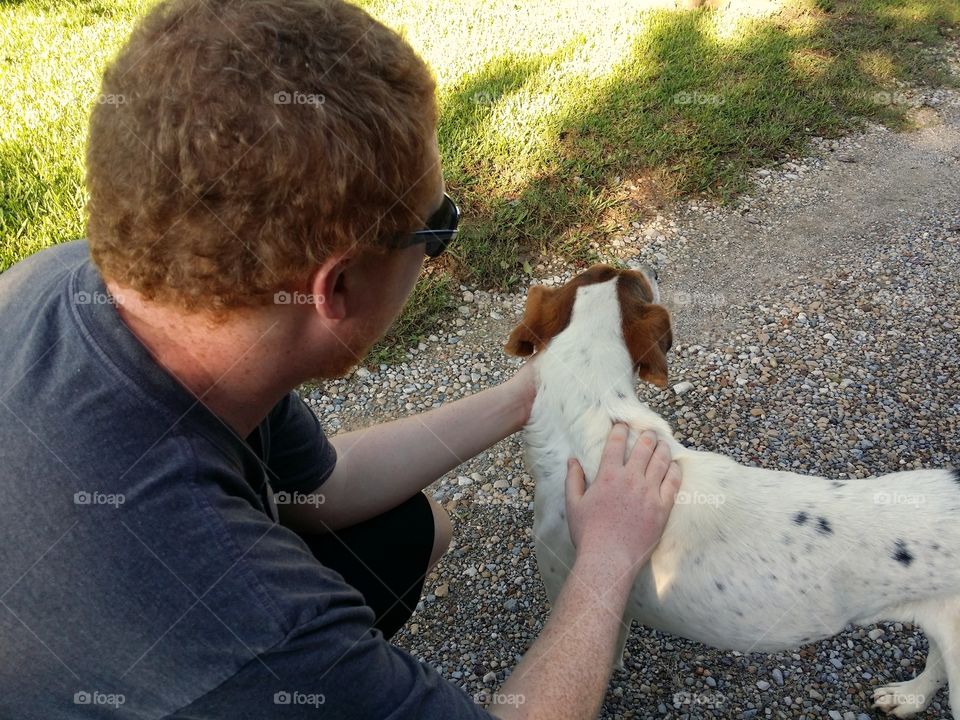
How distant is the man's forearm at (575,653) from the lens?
1790 mm

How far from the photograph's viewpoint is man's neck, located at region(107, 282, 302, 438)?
1.48 m

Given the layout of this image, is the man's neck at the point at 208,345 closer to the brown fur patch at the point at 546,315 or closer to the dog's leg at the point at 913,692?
the brown fur patch at the point at 546,315

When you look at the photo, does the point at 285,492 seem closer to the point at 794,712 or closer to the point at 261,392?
the point at 261,392

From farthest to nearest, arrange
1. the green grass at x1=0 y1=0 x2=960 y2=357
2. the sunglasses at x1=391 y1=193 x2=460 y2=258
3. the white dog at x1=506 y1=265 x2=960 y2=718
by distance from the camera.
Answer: the green grass at x1=0 y1=0 x2=960 y2=357, the white dog at x1=506 y1=265 x2=960 y2=718, the sunglasses at x1=391 y1=193 x2=460 y2=258

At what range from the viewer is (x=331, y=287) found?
150 centimetres

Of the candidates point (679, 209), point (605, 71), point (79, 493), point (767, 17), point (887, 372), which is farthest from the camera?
point (767, 17)

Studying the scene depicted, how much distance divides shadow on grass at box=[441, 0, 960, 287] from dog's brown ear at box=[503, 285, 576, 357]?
190 cm

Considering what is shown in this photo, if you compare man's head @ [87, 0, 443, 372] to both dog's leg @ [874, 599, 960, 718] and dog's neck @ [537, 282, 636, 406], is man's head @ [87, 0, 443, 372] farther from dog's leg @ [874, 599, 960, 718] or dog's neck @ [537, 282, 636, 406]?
dog's leg @ [874, 599, 960, 718]

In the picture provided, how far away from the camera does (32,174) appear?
4.99 m

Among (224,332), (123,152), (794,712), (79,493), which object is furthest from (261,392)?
(794,712)

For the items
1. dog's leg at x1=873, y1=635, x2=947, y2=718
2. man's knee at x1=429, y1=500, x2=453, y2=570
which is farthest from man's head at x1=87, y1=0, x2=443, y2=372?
dog's leg at x1=873, y1=635, x2=947, y2=718

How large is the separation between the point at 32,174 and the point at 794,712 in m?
5.51

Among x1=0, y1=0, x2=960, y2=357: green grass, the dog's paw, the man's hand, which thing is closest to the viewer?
the man's hand

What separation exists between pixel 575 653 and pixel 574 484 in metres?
0.65
